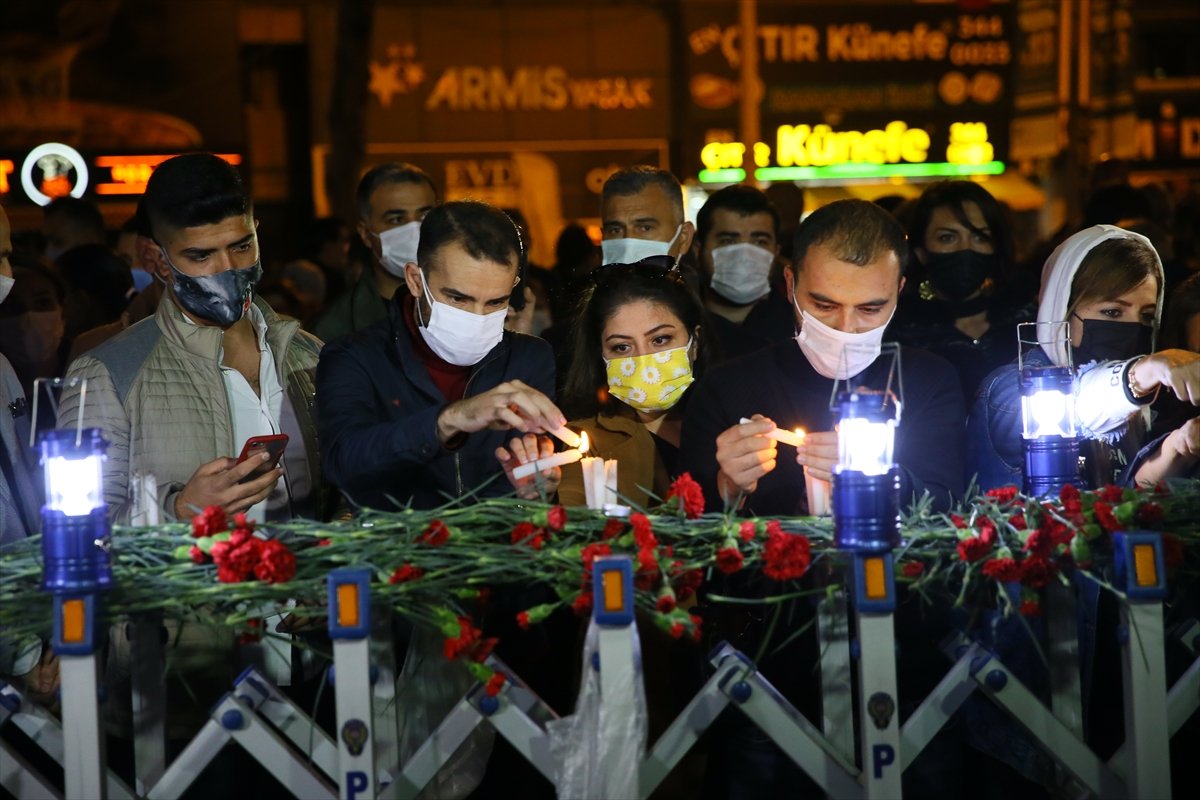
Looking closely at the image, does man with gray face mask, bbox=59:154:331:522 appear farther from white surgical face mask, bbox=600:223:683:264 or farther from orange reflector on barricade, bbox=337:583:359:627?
white surgical face mask, bbox=600:223:683:264

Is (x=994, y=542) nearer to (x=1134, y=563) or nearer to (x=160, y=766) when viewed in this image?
(x=1134, y=563)

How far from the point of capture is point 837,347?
4.49 metres

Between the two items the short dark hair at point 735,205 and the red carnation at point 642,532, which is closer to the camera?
the red carnation at point 642,532

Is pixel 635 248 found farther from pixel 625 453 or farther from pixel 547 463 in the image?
pixel 547 463

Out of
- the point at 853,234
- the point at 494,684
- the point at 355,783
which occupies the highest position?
the point at 853,234

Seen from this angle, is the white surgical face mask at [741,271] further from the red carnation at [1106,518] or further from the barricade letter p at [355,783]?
the barricade letter p at [355,783]

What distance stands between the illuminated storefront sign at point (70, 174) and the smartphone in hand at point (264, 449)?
7.46m

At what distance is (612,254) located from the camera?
6.47 m

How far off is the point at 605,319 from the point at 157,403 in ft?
4.62

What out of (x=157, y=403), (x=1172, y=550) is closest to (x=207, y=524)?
(x=157, y=403)

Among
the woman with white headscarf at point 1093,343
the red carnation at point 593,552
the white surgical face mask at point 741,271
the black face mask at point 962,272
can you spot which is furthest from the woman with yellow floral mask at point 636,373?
the black face mask at point 962,272

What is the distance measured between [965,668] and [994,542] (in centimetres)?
30

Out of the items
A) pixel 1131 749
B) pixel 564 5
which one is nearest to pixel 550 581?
pixel 1131 749

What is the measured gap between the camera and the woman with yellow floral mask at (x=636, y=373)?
4977mm
